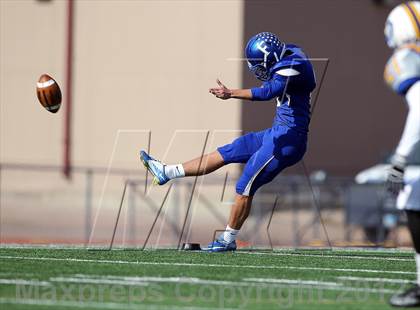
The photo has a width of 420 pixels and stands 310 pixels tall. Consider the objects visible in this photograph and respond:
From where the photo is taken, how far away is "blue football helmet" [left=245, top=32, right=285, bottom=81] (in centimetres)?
907

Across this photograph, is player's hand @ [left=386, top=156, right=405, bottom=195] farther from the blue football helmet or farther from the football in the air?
the football in the air

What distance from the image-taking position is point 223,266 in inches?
301

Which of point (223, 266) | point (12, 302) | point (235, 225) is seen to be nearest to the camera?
point (12, 302)

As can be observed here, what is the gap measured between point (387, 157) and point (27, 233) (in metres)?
6.35

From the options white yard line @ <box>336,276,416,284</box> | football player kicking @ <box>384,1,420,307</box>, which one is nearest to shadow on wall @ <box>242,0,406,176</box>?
white yard line @ <box>336,276,416,284</box>

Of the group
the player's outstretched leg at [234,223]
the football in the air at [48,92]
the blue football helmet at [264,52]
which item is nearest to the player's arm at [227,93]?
the blue football helmet at [264,52]

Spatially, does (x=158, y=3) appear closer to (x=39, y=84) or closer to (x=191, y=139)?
(x=191, y=139)

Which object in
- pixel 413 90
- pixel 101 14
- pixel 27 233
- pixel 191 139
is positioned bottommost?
pixel 27 233

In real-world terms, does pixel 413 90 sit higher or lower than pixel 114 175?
higher

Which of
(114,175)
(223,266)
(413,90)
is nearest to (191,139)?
(114,175)

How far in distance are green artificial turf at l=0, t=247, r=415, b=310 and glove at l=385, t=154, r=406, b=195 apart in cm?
60

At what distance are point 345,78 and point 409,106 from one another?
605 inches

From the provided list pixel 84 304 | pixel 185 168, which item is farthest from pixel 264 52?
pixel 84 304

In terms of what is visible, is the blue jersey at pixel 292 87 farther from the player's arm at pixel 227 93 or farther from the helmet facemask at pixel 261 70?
the helmet facemask at pixel 261 70
